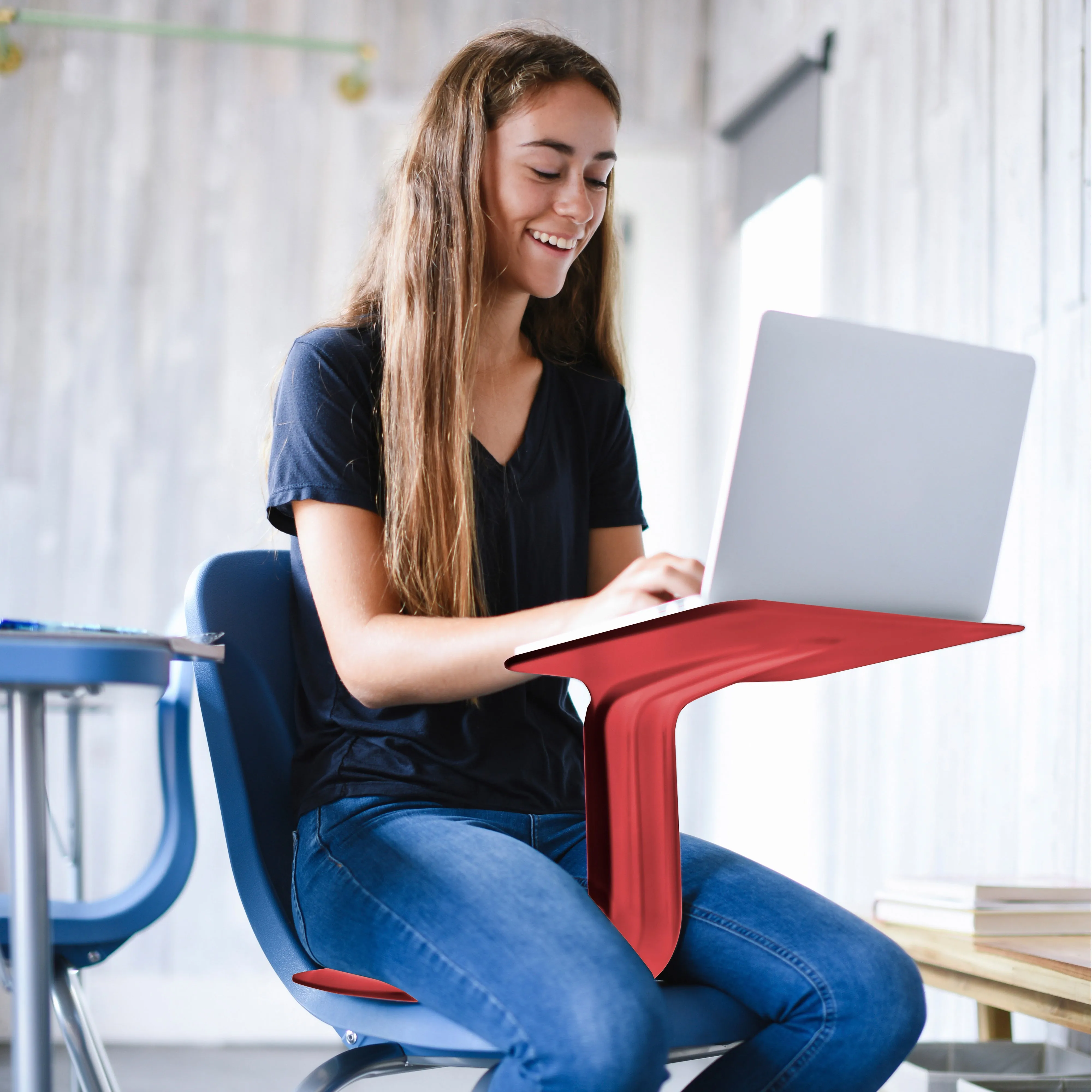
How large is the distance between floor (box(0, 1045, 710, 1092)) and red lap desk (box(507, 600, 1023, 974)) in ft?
4.38

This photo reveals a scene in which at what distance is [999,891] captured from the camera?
4.17 ft

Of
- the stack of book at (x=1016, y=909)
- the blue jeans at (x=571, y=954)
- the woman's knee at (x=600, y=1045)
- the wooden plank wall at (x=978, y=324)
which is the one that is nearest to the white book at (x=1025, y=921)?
the stack of book at (x=1016, y=909)

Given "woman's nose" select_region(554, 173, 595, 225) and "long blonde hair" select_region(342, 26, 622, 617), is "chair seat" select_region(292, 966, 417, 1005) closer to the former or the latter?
"long blonde hair" select_region(342, 26, 622, 617)

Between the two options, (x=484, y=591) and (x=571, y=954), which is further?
(x=484, y=591)

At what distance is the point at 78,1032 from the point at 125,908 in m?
0.19

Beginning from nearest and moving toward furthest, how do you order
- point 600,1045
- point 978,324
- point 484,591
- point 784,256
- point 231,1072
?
1. point 600,1045
2. point 484,591
3. point 978,324
4. point 231,1072
5. point 784,256

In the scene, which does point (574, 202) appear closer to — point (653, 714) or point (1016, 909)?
point (653, 714)

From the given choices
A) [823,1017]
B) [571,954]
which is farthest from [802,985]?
[571,954]

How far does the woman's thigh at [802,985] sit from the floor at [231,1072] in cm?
130

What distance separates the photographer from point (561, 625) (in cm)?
80

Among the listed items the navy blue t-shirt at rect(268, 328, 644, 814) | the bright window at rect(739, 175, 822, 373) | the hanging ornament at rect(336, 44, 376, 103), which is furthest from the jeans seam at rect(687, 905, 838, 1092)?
the hanging ornament at rect(336, 44, 376, 103)

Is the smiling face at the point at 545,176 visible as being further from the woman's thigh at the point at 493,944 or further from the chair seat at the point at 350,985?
the chair seat at the point at 350,985

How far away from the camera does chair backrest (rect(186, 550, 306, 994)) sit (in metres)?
0.89

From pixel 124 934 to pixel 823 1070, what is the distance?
78cm
